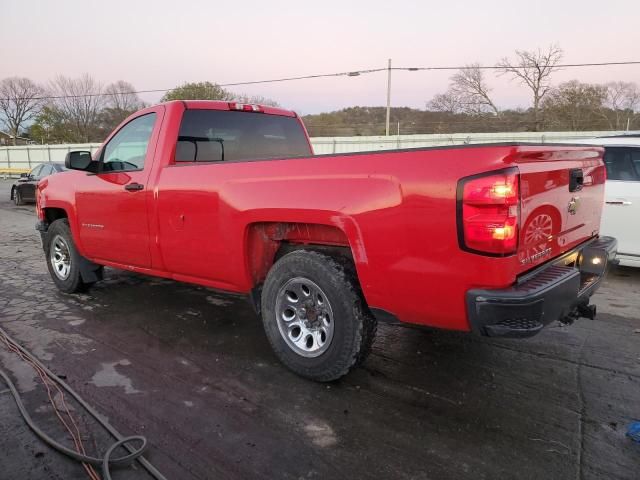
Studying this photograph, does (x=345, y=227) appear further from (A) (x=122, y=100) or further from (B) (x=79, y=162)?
(A) (x=122, y=100)

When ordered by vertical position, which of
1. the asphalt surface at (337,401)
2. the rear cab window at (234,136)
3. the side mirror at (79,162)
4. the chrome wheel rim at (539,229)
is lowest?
the asphalt surface at (337,401)

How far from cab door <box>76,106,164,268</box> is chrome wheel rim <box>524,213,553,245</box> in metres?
3.05

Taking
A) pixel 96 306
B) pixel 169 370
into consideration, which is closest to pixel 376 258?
pixel 169 370

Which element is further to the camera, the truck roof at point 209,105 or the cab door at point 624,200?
the cab door at point 624,200

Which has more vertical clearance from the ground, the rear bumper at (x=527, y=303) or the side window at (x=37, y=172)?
the side window at (x=37, y=172)

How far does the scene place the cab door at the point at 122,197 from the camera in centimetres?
422

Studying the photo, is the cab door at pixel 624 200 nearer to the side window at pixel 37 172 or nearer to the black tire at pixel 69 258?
the black tire at pixel 69 258

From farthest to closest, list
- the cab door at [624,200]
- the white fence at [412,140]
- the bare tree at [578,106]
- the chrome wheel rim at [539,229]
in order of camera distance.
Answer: the bare tree at [578,106]
the white fence at [412,140]
the cab door at [624,200]
the chrome wheel rim at [539,229]

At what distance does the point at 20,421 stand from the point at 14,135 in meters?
82.2

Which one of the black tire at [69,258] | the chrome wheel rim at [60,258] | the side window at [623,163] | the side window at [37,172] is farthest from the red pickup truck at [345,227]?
the side window at [37,172]

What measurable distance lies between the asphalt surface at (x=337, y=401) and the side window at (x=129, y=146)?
1516mm

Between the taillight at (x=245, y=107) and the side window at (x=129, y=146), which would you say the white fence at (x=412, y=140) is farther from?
the side window at (x=129, y=146)

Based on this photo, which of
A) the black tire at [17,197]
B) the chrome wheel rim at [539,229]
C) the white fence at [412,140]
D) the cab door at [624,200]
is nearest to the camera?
the chrome wheel rim at [539,229]

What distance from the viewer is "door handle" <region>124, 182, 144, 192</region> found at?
4.16m
